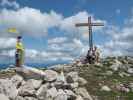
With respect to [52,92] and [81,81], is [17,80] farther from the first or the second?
[81,81]

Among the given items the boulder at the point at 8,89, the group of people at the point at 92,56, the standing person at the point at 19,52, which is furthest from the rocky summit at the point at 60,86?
the group of people at the point at 92,56

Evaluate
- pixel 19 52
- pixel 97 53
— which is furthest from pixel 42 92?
pixel 97 53

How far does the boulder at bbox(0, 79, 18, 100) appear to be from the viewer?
30183 mm

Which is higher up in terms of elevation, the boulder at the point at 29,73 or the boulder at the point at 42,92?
the boulder at the point at 29,73

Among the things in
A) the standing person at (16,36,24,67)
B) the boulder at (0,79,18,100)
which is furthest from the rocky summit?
the standing person at (16,36,24,67)

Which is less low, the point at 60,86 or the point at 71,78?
the point at 71,78

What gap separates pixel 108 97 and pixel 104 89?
2.80 metres

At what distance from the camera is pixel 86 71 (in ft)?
157

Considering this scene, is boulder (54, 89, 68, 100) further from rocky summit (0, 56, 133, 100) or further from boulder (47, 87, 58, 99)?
boulder (47, 87, 58, 99)

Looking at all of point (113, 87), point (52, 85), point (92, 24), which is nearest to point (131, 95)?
point (113, 87)

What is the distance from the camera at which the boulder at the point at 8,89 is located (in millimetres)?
30183

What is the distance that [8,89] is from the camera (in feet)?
100

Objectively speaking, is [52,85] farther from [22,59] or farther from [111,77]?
[111,77]

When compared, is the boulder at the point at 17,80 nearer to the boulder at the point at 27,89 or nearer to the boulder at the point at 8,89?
the boulder at the point at 27,89
